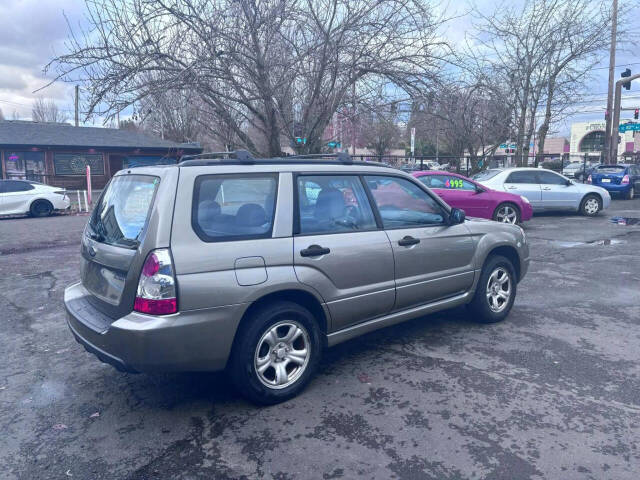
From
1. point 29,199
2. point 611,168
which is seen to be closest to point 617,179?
point 611,168

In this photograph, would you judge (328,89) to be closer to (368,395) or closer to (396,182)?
(396,182)

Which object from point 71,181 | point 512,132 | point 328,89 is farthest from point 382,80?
point 71,181

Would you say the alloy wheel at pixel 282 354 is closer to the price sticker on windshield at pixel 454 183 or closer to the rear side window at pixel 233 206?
the rear side window at pixel 233 206

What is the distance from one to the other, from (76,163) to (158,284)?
30253mm

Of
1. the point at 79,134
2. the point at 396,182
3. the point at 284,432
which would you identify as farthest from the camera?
the point at 79,134

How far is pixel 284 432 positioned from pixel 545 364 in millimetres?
2413

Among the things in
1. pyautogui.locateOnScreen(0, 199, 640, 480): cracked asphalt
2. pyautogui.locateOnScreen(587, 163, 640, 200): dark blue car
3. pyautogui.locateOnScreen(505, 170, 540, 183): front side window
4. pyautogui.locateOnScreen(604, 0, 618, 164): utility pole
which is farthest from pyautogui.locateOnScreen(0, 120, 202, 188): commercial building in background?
pyautogui.locateOnScreen(0, 199, 640, 480): cracked asphalt

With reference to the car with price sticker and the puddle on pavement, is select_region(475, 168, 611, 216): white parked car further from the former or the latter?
the car with price sticker

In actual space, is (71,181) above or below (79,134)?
below

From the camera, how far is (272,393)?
3.65 meters

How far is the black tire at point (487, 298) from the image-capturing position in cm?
524

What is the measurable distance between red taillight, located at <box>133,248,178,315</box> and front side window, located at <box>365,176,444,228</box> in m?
1.97

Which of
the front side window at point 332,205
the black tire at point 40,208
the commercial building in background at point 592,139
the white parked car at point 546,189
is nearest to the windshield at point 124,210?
the front side window at point 332,205

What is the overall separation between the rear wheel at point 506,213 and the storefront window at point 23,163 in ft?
83.1
